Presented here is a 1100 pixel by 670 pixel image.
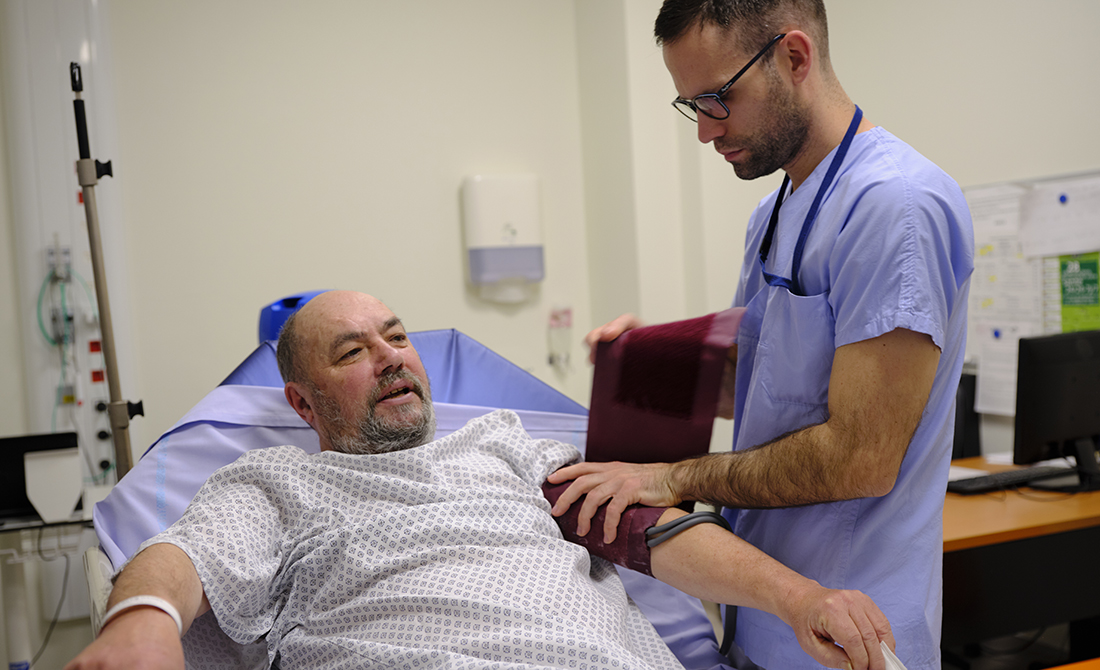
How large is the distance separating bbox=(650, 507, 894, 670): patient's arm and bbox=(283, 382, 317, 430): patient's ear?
2.46 feet

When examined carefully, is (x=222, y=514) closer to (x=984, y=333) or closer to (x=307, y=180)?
(x=307, y=180)

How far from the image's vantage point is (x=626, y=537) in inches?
51.0

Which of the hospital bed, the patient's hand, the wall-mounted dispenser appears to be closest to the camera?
the patient's hand

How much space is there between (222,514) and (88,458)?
1885mm

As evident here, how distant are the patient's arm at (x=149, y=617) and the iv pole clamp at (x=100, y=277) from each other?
3.01 feet

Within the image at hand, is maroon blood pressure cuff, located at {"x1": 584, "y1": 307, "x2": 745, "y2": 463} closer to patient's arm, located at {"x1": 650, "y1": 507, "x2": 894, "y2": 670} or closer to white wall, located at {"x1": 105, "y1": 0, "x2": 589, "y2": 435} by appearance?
patient's arm, located at {"x1": 650, "y1": 507, "x2": 894, "y2": 670}

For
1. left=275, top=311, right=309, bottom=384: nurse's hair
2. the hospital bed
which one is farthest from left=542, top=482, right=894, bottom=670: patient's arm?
left=275, top=311, right=309, bottom=384: nurse's hair

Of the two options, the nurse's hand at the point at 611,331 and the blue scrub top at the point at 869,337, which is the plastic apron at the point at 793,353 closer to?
the blue scrub top at the point at 869,337

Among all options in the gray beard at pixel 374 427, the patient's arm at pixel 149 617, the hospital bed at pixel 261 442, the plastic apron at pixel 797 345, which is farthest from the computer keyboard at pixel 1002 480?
the patient's arm at pixel 149 617

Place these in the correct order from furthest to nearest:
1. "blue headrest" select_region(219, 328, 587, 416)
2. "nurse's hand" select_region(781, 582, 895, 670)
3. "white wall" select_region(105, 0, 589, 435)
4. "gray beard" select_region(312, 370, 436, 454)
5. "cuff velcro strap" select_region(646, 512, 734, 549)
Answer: "white wall" select_region(105, 0, 589, 435)
"blue headrest" select_region(219, 328, 587, 416)
"gray beard" select_region(312, 370, 436, 454)
"cuff velcro strap" select_region(646, 512, 734, 549)
"nurse's hand" select_region(781, 582, 895, 670)

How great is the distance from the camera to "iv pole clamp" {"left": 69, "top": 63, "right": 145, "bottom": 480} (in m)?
1.81

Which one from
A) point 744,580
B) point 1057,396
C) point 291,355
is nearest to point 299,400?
point 291,355

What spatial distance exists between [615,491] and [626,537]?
79 millimetres

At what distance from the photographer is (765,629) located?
1.23 metres
